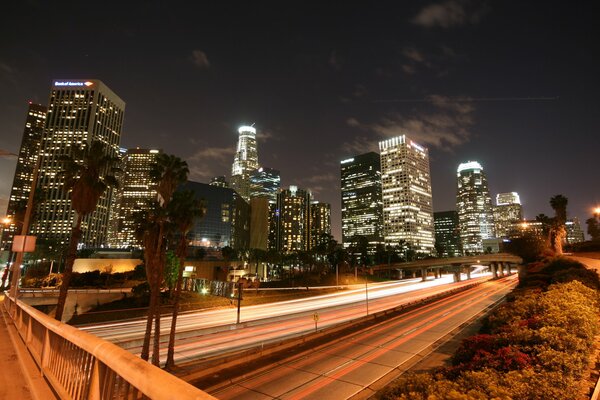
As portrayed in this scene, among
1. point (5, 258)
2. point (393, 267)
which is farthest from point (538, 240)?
point (5, 258)

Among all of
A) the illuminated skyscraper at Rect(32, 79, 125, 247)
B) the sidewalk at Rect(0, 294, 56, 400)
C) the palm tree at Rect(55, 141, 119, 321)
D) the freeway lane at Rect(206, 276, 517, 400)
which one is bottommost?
the freeway lane at Rect(206, 276, 517, 400)

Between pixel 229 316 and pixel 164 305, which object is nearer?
pixel 229 316

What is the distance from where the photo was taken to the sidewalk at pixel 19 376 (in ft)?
18.1

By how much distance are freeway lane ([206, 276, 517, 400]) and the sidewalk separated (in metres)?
13.3

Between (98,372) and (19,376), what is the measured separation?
4.69m

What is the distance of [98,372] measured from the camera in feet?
12.2

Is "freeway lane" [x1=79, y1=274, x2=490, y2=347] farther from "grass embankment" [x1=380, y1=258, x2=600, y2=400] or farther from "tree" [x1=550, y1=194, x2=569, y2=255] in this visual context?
"tree" [x1=550, y1=194, x2=569, y2=255]

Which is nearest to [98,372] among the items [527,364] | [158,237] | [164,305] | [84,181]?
[527,364]

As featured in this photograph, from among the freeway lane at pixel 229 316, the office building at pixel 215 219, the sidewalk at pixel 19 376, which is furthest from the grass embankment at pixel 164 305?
the office building at pixel 215 219

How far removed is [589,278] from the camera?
28859 millimetres

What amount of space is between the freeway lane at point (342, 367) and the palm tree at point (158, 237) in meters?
8.77

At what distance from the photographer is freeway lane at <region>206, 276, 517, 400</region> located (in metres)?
19.4

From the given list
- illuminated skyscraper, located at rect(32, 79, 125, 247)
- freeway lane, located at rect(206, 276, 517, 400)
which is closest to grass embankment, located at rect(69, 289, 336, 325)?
freeway lane, located at rect(206, 276, 517, 400)

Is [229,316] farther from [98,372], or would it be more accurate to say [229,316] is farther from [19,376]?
[98,372]
